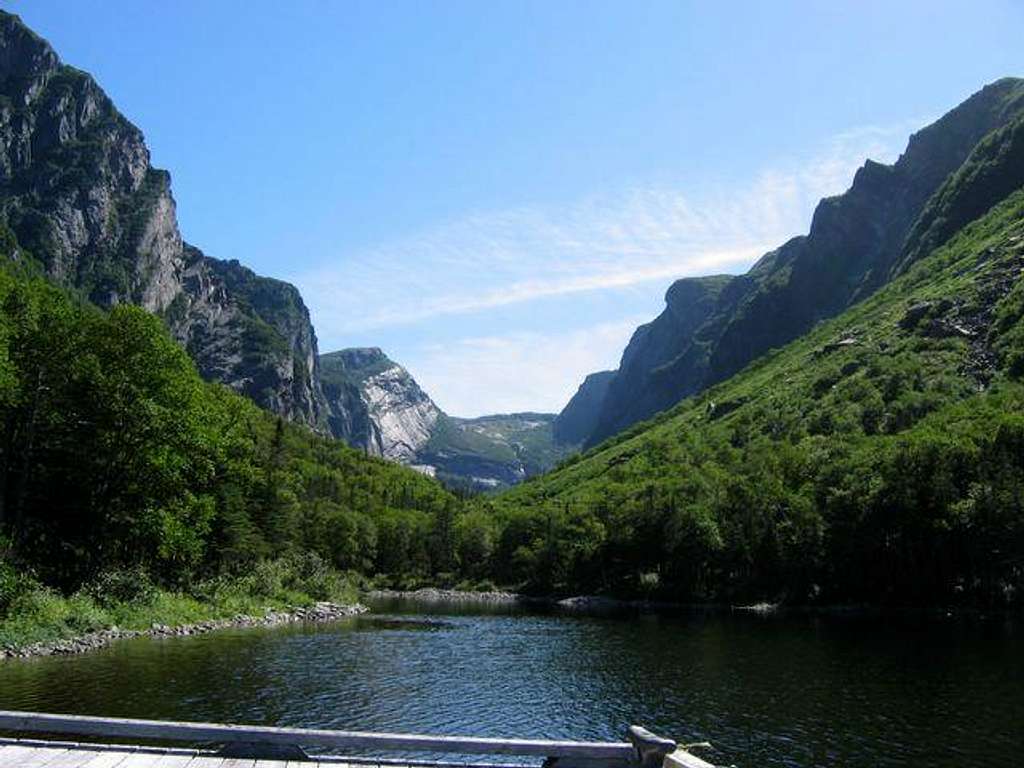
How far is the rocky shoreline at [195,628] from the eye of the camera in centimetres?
4441

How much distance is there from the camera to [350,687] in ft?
137

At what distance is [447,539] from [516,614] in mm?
74591

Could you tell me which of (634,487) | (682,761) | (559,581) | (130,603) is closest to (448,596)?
(559,581)

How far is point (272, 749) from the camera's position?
520 inches

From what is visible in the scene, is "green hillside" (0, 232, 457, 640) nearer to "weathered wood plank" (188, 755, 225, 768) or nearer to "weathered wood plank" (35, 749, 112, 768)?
"weathered wood plank" (35, 749, 112, 768)

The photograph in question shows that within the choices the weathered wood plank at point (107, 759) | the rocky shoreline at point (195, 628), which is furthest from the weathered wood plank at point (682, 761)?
the rocky shoreline at point (195, 628)

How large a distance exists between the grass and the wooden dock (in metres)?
35.7

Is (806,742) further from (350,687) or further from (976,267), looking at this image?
(976,267)

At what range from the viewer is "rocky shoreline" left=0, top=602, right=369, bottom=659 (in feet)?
146

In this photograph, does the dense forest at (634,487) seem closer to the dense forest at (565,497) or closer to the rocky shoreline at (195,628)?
the dense forest at (565,497)

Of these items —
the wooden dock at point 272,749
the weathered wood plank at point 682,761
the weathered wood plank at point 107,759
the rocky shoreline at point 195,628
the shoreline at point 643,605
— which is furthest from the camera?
the shoreline at point 643,605

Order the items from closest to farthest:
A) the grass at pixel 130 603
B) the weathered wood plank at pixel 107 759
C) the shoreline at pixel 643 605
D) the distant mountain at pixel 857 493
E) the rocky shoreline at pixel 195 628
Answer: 1. the weathered wood plank at pixel 107 759
2. the rocky shoreline at pixel 195 628
3. the grass at pixel 130 603
4. the shoreline at pixel 643 605
5. the distant mountain at pixel 857 493

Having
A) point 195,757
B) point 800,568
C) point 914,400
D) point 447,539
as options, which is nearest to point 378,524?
point 447,539

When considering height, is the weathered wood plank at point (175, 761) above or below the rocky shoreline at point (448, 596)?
above
